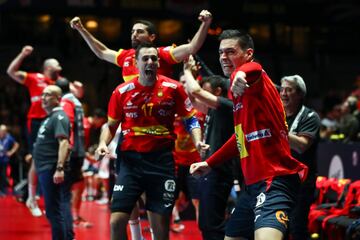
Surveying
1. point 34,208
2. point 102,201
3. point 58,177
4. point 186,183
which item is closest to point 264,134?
point 58,177

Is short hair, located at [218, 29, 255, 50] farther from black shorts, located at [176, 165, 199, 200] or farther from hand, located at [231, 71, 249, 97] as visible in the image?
black shorts, located at [176, 165, 199, 200]

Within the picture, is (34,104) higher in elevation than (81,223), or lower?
higher

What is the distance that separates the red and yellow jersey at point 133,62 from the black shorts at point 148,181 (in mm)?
1121

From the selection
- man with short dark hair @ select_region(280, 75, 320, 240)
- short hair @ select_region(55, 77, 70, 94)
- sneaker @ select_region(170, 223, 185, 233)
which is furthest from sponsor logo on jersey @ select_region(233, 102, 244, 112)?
sneaker @ select_region(170, 223, 185, 233)

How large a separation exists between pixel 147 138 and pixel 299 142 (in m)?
1.34

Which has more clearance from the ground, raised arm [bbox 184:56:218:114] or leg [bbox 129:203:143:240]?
raised arm [bbox 184:56:218:114]

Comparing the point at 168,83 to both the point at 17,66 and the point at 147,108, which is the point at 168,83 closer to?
the point at 147,108

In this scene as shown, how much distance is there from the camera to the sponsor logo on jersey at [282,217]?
5.29 meters

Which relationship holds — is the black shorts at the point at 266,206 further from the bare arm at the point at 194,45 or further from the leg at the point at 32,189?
the leg at the point at 32,189

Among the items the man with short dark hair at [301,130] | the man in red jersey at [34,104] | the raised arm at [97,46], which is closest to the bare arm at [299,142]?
the man with short dark hair at [301,130]

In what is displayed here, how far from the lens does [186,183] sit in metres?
11.2

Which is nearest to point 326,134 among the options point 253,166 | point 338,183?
point 338,183

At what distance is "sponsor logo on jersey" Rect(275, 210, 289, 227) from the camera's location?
208 inches

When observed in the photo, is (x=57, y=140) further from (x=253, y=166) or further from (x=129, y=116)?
(x=253, y=166)
